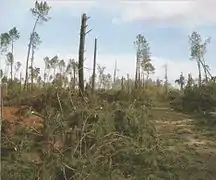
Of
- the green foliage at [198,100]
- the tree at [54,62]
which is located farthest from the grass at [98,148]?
the tree at [54,62]

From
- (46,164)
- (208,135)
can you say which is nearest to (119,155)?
(46,164)

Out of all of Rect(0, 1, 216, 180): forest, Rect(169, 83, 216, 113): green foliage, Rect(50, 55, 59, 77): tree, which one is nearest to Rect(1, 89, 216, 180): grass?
Rect(0, 1, 216, 180): forest

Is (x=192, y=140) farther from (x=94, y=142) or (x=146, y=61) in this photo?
(x=146, y=61)

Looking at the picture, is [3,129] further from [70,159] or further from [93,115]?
[70,159]

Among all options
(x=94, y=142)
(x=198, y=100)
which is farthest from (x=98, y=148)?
(x=198, y=100)

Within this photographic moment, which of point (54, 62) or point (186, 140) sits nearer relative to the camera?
point (186, 140)

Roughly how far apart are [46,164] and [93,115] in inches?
79.7

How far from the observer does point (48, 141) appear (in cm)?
902

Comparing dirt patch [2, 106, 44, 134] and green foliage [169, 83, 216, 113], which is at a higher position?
green foliage [169, 83, 216, 113]

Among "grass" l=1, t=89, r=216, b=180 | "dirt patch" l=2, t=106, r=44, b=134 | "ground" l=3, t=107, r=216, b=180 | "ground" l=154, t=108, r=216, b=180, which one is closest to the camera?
"grass" l=1, t=89, r=216, b=180

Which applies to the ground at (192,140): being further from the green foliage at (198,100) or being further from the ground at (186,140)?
the green foliage at (198,100)

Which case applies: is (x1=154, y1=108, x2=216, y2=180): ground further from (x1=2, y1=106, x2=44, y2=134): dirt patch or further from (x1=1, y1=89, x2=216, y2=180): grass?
(x1=2, y1=106, x2=44, y2=134): dirt patch

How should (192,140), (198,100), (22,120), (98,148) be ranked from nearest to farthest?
(98,148) → (22,120) → (192,140) → (198,100)

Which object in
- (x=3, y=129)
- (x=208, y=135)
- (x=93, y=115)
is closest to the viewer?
(x=93, y=115)
